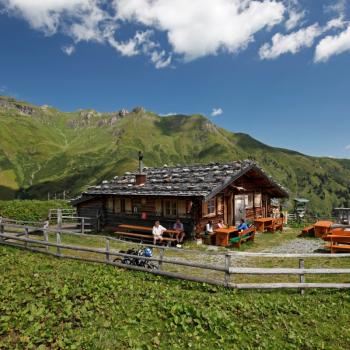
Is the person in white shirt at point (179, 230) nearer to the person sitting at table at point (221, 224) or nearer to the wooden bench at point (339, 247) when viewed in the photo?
the person sitting at table at point (221, 224)

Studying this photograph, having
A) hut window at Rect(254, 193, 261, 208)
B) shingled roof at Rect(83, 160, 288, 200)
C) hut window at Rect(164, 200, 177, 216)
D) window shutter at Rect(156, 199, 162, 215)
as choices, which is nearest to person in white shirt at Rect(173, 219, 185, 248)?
hut window at Rect(164, 200, 177, 216)

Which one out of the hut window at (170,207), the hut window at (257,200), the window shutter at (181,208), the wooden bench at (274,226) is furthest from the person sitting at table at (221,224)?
the hut window at (257,200)

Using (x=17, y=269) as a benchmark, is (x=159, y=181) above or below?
above

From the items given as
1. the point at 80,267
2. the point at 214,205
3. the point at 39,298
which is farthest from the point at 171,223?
the point at 39,298

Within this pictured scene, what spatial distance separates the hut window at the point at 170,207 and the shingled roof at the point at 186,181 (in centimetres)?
86

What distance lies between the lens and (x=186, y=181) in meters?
23.0

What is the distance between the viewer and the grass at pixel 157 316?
7.48m

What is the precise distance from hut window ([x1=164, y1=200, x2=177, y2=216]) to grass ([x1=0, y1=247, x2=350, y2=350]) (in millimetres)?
10627

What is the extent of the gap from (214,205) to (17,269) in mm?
13708

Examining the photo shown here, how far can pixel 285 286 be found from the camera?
34.9 feet

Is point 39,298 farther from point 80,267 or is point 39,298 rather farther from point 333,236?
point 333,236

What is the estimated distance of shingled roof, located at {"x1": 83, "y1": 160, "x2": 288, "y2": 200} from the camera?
20.9 meters

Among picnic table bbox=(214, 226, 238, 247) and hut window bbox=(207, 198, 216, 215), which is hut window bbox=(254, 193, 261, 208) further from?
picnic table bbox=(214, 226, 238, 247)

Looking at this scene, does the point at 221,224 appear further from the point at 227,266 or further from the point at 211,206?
the point at 227,266
